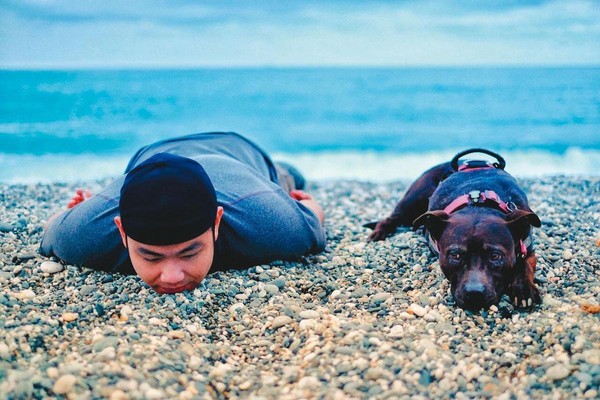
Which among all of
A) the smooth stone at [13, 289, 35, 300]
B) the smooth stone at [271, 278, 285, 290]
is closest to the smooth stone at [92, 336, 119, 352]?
the smooth stone at [13, 289, 35, 300]

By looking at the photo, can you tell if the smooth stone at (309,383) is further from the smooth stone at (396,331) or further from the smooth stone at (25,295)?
the smooth stone at (25,295)

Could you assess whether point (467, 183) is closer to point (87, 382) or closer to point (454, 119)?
point (87, 382)

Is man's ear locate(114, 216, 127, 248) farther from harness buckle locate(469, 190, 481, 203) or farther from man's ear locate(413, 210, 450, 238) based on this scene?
harness buckle locate(469, 190, 481, 203)

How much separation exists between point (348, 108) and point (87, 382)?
100.0 feet

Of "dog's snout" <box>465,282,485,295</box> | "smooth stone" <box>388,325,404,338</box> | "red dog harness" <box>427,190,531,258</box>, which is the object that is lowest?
"smooth stone" <box>388,325,404,338</box>

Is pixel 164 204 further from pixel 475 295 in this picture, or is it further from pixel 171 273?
pixel 475 295

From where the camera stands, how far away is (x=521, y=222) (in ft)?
14.8

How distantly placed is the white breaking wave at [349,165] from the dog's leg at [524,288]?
1044 cm

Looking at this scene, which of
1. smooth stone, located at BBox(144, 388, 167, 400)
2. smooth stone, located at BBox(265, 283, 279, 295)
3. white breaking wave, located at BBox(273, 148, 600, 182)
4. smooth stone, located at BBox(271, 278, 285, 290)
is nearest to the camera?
smooth stone, located at BBox(144, 388, 167, 400)

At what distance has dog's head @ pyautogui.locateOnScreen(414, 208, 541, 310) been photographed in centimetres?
433

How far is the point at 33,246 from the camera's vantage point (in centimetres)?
580

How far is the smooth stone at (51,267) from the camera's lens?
512cm

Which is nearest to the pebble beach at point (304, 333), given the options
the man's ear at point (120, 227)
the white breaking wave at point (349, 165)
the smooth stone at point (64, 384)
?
the smooth stone at point (64, 384)

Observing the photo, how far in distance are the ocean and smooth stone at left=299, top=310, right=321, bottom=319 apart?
1128 cm
